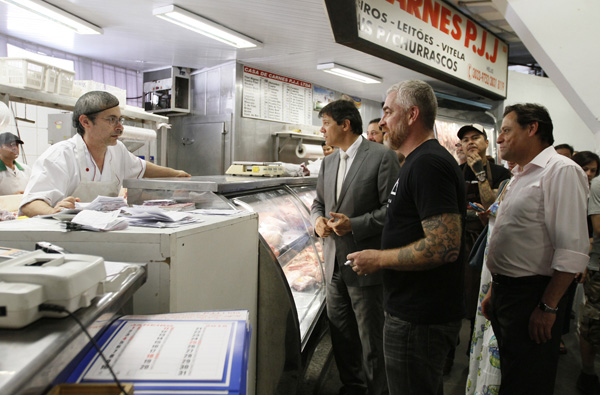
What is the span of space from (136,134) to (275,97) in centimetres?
331

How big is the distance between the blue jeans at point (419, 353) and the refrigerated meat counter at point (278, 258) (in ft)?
1.83

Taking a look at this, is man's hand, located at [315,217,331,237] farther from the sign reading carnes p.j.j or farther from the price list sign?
the sign reading carnes p.j.j

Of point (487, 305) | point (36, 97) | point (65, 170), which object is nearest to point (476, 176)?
point (487, 305)

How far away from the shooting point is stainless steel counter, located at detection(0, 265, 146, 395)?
2.09 ft

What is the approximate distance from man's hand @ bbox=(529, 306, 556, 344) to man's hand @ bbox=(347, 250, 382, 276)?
863 millimetres

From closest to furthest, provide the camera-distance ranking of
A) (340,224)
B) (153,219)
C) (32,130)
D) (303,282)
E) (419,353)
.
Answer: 1. (153,219)
2. (419,353)
3. (340,224)
4. (303,282)
5. (32,130)

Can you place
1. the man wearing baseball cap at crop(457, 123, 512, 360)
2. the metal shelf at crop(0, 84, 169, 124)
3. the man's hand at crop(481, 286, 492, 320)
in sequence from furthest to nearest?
the metal shelf at crop(0, 84, 169, 124), the man wearing baseball cap at crop(457, 123, 512, 360), the man's hand at crop(481, 286, 492, 320)

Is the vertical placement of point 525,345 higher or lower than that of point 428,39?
lower

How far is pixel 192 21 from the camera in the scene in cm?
479

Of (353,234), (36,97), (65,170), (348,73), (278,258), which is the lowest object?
(278,258)

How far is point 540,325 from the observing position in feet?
6.46

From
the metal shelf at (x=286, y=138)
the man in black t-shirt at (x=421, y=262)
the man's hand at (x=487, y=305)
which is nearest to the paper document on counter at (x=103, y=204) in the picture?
the man in black t-shirt at (x=421, y=262)

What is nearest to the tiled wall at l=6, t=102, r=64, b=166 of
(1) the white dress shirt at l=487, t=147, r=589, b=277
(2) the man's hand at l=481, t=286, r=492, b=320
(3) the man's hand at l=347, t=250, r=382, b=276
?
(3) the man's hand at l=347, t=250, r=382, b=276

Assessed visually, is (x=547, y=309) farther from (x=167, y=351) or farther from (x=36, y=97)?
(x=36, y=97)
